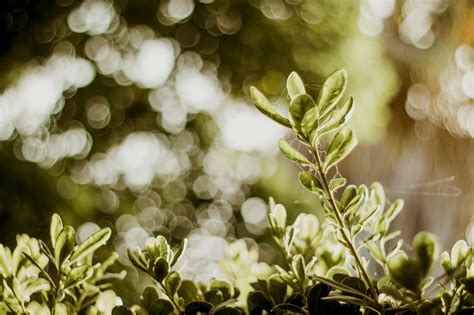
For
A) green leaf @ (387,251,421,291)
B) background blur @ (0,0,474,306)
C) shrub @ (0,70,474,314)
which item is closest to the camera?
green leaf @ (387,251,421,291)

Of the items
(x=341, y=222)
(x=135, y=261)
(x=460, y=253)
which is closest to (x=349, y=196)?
(x=341, y=222)

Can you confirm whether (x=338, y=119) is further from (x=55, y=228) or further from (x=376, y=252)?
(x=55, y=228)

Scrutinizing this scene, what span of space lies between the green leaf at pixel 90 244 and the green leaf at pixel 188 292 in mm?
148

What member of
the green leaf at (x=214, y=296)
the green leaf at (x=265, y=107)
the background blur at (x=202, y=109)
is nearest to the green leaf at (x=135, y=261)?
the green leaf at (x=214, y=296)

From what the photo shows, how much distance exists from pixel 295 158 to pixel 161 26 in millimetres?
2273

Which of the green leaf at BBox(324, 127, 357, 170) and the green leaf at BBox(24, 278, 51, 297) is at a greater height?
the green leaf at BBox(324, 127, 357, 170)

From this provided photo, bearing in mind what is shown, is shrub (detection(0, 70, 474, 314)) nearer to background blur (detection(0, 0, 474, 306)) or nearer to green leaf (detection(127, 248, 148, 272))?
green leaf (detection(127, 248, 148, 272))

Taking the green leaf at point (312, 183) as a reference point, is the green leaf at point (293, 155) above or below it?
above

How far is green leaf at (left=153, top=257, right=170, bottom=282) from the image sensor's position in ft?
1.59

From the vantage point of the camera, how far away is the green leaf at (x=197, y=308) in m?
0.49

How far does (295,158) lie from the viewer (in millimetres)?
458

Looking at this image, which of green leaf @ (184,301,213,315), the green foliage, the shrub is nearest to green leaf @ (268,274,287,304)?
the shrub

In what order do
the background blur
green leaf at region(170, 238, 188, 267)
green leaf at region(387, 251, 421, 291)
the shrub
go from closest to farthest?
green leaf at region(387, 251, 421, 291), the shrub, green leaf at region(170, 238, 188, 267), the background blur

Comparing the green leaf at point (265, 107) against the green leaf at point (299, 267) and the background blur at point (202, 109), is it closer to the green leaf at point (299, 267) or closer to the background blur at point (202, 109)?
the green leaf at point (299, 267)
